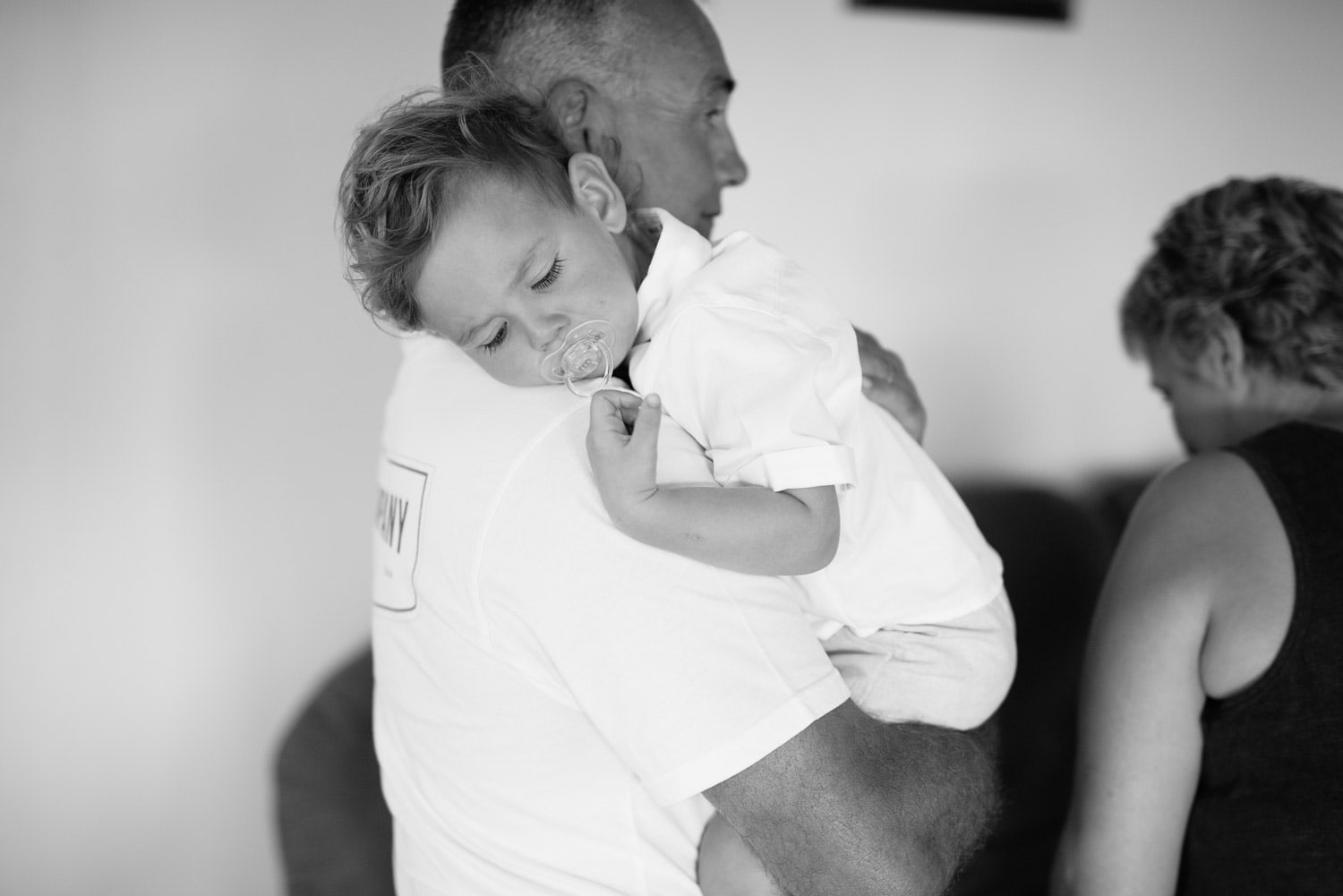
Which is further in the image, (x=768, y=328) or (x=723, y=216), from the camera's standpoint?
(x=723, y=216)

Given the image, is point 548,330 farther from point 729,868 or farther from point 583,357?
point 729,868

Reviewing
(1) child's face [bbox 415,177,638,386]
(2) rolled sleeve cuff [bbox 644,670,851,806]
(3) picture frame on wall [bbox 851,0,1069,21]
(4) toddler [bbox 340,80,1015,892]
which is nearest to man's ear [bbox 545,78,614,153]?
(4) toddler [bbox 340,80,1015,892]

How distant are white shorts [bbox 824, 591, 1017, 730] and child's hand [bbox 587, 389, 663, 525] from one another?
359 mm

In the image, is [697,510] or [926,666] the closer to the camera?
[697,510]

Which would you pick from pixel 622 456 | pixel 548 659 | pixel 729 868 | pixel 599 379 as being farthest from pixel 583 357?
pixel 729 868

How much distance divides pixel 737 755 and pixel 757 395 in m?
0.30

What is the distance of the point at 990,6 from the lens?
86.2 inches

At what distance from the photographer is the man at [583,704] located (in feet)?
2.86

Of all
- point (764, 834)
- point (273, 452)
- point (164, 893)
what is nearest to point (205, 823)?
point (164, 893)

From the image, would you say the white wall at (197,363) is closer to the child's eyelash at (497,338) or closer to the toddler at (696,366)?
the toddler at (696,366)

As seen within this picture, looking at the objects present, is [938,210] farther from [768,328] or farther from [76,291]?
[76,291]

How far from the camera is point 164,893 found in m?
1.63

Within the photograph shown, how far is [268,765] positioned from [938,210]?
164cm

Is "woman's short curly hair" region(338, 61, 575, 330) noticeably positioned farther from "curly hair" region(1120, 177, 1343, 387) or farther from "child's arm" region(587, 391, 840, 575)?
"curly hair" region(1120, 177, 1343, 387)
